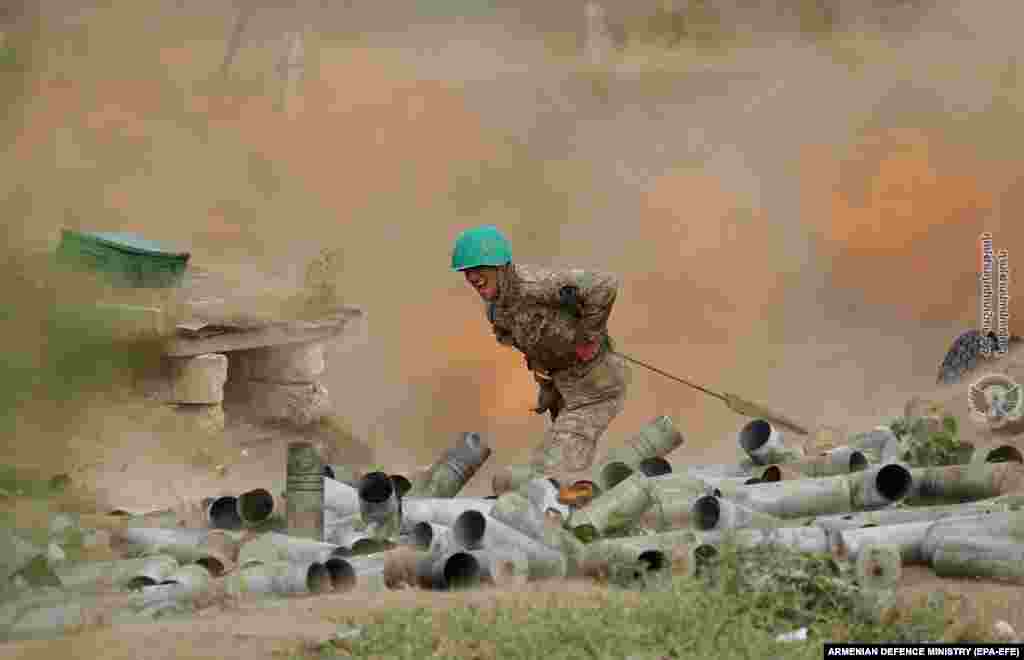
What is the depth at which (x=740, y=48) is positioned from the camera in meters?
23.5

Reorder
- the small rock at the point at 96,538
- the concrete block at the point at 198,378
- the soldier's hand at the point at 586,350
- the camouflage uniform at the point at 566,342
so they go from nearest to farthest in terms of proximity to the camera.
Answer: the small rock at the point at 96,538 < the camouflage uniform at the point at 566,342 < the soldier's hand at the point at 586,350 < the concrete block at the point at 198,378

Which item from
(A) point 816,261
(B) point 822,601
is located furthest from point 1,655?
(A) point 816,261

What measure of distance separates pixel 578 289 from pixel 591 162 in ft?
34.2

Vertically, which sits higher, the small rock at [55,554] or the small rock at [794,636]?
the small rock at [55,554]

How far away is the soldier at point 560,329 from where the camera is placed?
12352mm

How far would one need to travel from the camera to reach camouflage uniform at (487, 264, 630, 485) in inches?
490

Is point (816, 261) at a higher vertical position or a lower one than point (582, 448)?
higher

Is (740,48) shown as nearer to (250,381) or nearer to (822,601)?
(250,381)

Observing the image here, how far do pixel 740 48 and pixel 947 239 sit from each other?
369 centimetres

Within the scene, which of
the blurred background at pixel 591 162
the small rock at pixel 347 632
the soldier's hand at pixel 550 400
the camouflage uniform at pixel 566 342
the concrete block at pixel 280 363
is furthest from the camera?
the blurred background at pixel 591 162

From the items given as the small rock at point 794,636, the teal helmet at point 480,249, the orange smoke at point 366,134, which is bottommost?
the small rock at point 794,636

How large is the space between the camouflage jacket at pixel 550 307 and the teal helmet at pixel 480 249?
163mm

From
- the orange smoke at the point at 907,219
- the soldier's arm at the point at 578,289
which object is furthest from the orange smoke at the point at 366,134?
the soldier's arm at the point at 578,289
